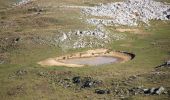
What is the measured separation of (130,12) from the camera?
10944 centimetres

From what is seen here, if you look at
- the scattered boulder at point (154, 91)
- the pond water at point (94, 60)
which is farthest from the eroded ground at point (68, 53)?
the pond water at point (94, 60)

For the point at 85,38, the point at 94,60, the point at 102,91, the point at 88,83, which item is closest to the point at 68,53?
the point at 94,60

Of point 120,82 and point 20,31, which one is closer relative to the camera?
point 120,82

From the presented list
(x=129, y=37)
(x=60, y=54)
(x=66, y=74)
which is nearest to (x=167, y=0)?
(x=129, y=37)

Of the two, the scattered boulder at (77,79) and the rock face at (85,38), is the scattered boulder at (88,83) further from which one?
the rock face at (85,38)

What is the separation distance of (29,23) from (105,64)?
109 feet

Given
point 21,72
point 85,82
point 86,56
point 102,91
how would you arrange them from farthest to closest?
point 86,56, point 21,72, point 85,82, point 102,91

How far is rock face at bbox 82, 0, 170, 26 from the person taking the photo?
10149cm

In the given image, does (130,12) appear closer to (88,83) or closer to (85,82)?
(85,82)

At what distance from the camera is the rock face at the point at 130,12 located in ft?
333

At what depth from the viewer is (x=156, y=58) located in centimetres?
7512

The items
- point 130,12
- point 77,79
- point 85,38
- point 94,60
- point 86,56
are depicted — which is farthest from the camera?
point 130,12

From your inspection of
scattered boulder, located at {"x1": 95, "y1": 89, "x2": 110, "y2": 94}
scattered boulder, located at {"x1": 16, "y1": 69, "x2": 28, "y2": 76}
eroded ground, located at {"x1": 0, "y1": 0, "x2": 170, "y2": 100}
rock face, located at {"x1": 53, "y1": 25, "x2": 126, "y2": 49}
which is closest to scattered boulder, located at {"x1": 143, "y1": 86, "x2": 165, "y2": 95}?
eroded ground, located at {"x1": 0, "y1": 0, "x2": 170, "y2": 100}

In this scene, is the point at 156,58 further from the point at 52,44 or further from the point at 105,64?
the point at 52,44
